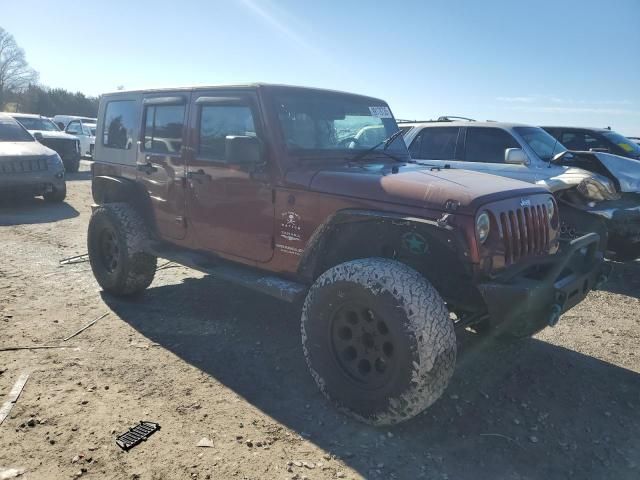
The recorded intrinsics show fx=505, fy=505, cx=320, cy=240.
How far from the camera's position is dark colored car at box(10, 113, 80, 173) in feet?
48.5

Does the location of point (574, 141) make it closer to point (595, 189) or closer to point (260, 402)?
point (595, 189)

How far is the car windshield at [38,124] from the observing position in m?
15.0

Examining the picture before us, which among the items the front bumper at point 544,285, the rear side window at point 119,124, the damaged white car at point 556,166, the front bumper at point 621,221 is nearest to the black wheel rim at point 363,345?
the front bumper at point 544,285

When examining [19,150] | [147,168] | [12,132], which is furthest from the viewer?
[12,132]

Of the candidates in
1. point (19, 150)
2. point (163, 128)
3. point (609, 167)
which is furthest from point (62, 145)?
point (609, 167)

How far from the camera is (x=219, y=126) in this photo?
4000 mm

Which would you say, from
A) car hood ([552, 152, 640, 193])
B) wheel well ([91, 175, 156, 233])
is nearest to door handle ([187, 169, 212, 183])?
wheel well ([91, 175, 156, 233])

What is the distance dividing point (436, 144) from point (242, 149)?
4.55 meters

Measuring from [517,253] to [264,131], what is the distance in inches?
73.9

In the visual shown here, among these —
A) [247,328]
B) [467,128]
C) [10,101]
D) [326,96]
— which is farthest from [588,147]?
[10,101]

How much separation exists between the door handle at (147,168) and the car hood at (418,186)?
1788mm

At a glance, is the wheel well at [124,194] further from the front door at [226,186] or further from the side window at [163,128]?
the front door at [226,186]

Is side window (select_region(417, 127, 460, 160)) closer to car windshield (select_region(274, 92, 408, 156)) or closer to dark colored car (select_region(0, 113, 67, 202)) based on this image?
car windshield (select_region(274, 92, 408, 156))

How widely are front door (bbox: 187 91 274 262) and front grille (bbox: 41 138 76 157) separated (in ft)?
41.9
